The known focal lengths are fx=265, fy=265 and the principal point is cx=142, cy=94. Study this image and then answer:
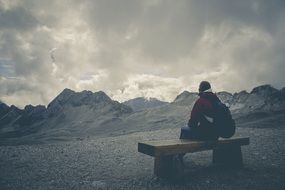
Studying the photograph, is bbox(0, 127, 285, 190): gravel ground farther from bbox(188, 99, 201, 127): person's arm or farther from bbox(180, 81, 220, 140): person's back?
bbox(188, 99, 201, 127): person's arm

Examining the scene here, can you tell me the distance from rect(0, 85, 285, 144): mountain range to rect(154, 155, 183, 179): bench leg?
68.6ft

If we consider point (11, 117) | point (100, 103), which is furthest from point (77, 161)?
point (11, 117)

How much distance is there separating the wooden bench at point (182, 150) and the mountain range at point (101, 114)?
19.9 metres

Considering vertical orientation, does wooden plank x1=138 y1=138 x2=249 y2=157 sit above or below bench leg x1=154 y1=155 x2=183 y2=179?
above

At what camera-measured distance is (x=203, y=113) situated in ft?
22.1

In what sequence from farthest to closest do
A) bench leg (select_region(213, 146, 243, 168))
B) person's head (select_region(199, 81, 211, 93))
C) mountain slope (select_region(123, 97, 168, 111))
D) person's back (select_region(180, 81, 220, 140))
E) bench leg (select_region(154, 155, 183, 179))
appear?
mountain slope (select_region(123, 97, 168, 111)) < bench leg (select_region(213, 146, 243, 168)) < person's head (select_region(199, 81, 211, 93)) < person's back (select_region(180, 81, 220, 140)) < bench leg (select_region(154, 155, 183, 179))

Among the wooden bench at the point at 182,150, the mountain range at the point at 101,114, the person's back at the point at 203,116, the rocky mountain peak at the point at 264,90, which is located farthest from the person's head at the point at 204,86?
the rocky mountain peak at the point at 264,90

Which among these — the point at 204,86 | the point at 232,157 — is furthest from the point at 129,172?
the point at 204,86

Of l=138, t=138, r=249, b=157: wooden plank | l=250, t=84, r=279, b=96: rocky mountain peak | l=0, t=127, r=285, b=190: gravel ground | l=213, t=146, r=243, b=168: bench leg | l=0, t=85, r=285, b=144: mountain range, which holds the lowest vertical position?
l=0, t=127, r=285, b=190: gravel ground

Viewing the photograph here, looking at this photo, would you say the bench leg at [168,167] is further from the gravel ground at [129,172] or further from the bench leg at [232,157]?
the bench leg at [232,157]

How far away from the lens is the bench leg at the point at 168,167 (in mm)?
6598

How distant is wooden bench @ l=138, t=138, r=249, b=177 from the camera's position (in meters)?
6.09

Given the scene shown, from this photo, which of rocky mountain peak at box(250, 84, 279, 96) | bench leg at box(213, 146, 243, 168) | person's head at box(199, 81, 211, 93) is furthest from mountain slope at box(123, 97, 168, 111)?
person's head at box(199, 81, 211, 93)

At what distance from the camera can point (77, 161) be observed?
392 inches
